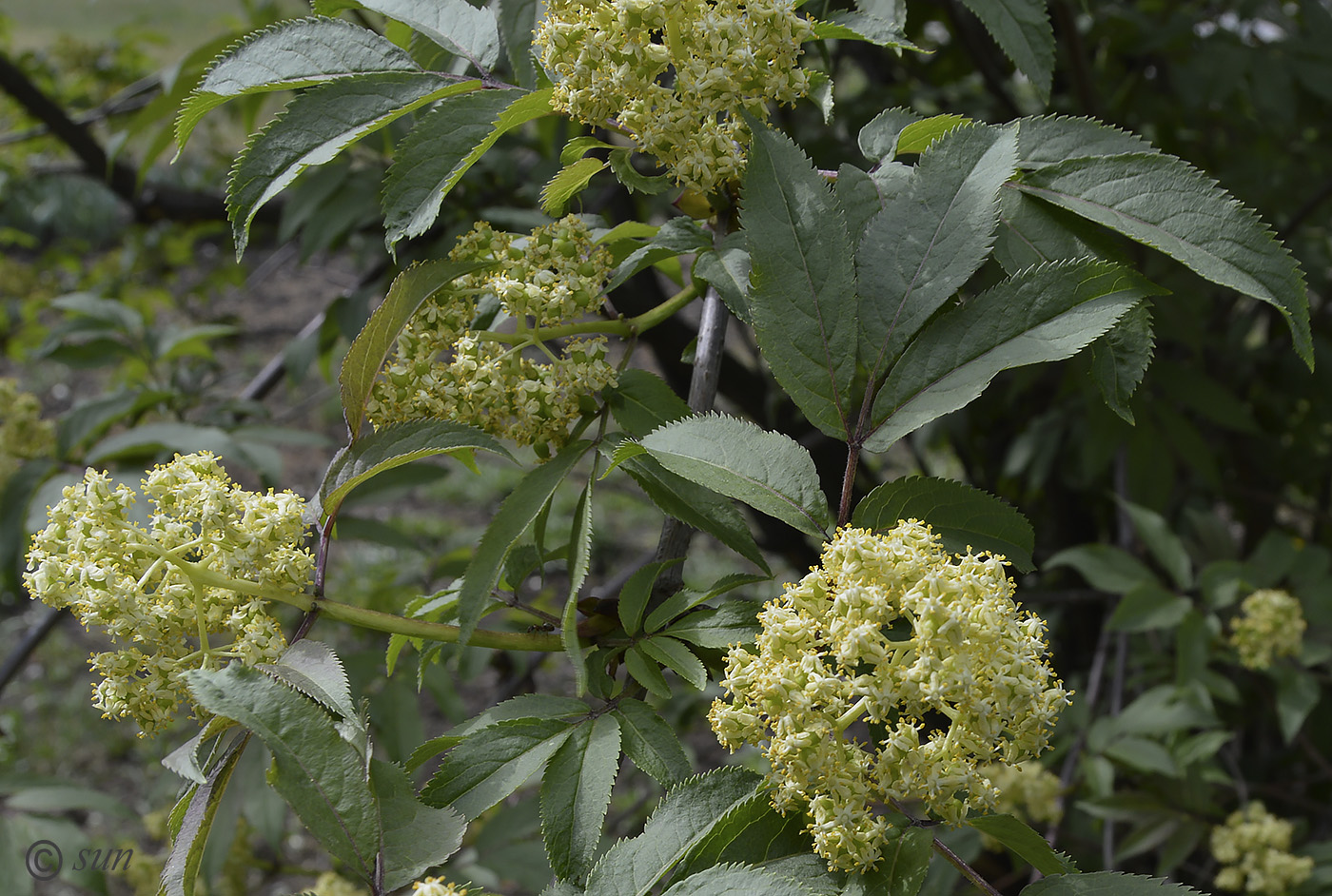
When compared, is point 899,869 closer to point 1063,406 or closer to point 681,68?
point 681,68

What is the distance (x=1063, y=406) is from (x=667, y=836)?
9.65 feet

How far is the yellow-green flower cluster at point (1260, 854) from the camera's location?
2521 mm

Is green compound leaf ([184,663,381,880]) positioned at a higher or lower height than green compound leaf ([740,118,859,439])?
lower

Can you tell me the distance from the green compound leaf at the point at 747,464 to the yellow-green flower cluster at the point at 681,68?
31cm

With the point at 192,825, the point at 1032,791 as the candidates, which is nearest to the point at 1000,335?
the point at 192,825

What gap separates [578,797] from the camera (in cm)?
113

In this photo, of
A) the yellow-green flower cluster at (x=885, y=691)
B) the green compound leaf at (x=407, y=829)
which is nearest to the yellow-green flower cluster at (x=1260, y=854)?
the yellow-green flower cluster at (x=885, y=691)

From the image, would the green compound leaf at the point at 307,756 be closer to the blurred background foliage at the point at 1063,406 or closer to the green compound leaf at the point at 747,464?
the green compound leaf at the point at 747,464

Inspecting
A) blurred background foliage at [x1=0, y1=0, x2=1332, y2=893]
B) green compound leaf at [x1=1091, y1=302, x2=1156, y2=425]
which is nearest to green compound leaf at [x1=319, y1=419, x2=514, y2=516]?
green compound leaf at [x1=1091, y1=302, x2=1156, y2=425]

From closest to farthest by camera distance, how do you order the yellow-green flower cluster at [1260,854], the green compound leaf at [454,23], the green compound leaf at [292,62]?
the green compound leaf at [292,62] → the green compound leaf at [454,23] → the yellow-green flower cluster at [1260,854]

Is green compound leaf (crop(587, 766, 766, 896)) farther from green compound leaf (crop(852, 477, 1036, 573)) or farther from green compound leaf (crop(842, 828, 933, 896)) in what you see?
green compound leaf (crop(852, 477, 1036, 573))

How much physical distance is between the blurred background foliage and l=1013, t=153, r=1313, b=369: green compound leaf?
573 millimetres

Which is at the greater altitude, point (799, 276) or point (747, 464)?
point (799, 276)

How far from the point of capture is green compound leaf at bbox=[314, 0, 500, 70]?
141 centimetres
